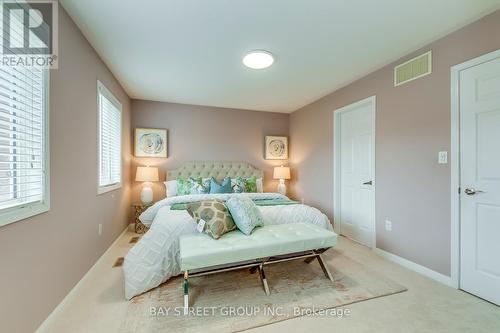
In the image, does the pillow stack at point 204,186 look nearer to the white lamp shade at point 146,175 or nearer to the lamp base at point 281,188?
the white lamp shade at point 146,175

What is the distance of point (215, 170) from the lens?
14.5 feet

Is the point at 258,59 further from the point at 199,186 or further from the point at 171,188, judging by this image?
the point at 171,188

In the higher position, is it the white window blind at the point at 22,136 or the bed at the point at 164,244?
the white window blind at the point at 22,136

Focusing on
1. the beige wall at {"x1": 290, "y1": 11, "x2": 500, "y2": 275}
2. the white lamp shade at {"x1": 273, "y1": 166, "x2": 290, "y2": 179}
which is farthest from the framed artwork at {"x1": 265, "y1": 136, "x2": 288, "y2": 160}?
the beige wall at {"x1": 290, "y1": 11, "x2": 500, "y2": 275}

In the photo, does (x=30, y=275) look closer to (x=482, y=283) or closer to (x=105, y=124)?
(x=105, y=124)

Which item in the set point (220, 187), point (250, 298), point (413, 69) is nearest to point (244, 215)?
point (250, 298)

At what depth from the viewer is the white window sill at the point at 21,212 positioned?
1158 millimetres

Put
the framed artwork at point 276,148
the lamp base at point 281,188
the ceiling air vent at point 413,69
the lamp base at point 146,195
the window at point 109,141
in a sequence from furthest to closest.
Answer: the framed artwork at point 276,148
the lamp base at point 281,188
the lamp base at point 146,195
the window at point 109,141
the ceiling air vent at point 413,69

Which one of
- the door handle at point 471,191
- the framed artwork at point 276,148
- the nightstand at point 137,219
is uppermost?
the framed artwork at point 276,148

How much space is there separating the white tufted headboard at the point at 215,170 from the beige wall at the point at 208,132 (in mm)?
119

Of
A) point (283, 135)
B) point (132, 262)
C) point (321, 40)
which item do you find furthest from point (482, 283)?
point (283, 135)

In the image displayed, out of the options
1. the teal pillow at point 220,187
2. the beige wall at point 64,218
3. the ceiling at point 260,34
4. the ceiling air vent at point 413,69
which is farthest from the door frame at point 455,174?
the beige wall at point 64,218

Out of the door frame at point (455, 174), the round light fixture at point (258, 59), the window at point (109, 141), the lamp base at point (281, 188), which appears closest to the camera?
the door frame at point (455, 174)

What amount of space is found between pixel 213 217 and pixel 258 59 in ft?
6.10
